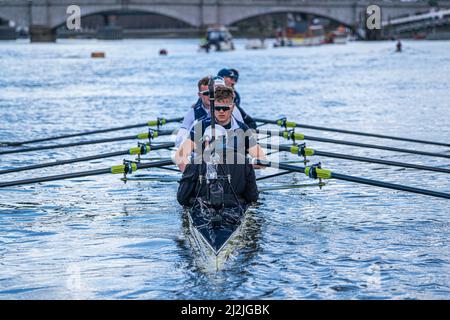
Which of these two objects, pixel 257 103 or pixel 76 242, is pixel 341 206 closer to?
pixel 76 242

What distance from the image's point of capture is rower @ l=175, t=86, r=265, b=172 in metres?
10.5

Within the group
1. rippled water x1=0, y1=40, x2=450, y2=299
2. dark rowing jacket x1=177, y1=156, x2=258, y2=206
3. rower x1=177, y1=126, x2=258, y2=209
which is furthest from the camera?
dark rowing jacket x1=177, y1=156, x2=258, y2=206

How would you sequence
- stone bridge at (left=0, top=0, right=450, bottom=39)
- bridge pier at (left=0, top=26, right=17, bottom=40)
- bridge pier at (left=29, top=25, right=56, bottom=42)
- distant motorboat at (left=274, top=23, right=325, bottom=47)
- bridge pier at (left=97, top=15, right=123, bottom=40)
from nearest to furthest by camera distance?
stone bridge at (left=0, top=0, right=450, bottom=39) → distant motorboat at (left=274, top=23, right=325, bottom=47) → bridge pier at (left=29, top=25, right=56, bottom=42) → bridge pier at (left=0, top=26, right=17, bottom=40) → bridge pier at (left=97, top=15, right=123, bottom=40)

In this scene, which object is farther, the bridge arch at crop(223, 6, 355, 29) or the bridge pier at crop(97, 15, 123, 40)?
the bridge pier at crop(97, 15, 123, 40)

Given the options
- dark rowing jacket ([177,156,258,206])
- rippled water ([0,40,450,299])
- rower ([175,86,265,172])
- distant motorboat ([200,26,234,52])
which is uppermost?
distant motorboat ([200,26,234,52])

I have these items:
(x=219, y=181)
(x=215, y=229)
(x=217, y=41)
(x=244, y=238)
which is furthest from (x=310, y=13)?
(x=215, y=229)

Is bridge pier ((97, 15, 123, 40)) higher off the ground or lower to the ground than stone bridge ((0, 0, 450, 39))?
lower

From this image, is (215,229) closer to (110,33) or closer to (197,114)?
(197,114)

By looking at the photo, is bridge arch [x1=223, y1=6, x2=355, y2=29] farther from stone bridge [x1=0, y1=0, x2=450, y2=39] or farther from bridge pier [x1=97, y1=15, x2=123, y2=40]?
bridge pier [x1=97, y1=15, x2=123, y2=40]

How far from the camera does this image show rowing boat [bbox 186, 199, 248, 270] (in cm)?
952

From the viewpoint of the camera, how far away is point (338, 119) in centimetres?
2625

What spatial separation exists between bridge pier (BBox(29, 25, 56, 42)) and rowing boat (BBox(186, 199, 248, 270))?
347ft

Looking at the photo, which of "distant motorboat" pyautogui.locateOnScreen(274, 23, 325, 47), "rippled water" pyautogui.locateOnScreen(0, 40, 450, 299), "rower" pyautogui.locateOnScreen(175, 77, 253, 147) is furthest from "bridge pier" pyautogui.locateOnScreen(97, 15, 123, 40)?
"rower" pyautogui.locateOnScreen(175, 77, 253, 147)
